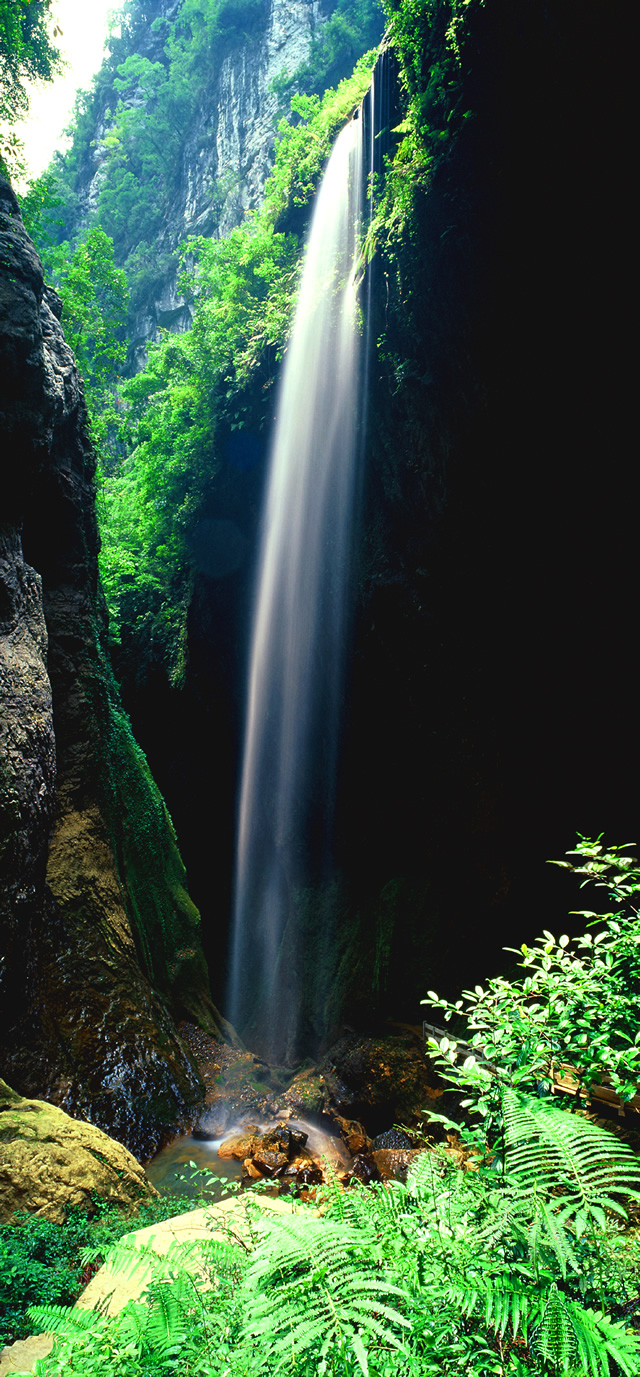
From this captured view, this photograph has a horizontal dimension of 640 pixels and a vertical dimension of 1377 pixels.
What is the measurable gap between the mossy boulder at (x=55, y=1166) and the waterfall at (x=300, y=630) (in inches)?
304

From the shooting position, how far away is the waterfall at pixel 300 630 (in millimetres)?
10484

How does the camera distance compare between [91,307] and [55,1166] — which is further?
[91,307]

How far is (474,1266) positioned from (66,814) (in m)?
7.25

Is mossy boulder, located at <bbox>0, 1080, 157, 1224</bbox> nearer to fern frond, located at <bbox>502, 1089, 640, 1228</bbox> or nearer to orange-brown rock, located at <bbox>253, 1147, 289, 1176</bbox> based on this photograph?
orange-brown rock, located at <bbox>253, 1147, 289, 1176</bbox>

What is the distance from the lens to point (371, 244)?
8781 millimetres

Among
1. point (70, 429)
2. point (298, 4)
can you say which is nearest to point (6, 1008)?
point (70, 429)

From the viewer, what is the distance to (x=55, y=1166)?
404cm

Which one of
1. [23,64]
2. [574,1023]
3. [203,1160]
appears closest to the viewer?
[574,1023]

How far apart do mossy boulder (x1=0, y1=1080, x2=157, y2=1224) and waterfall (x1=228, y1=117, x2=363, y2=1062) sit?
7711 millimetres

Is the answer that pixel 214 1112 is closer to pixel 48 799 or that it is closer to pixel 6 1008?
pixel 6 1008

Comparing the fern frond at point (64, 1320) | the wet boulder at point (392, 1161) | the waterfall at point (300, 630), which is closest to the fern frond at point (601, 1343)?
the fern frond at point (64, 1320)

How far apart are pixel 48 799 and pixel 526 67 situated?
9.00m

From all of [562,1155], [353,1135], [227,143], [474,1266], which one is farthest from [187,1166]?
[227,143]

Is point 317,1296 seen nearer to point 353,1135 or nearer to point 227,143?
point 353,1135
